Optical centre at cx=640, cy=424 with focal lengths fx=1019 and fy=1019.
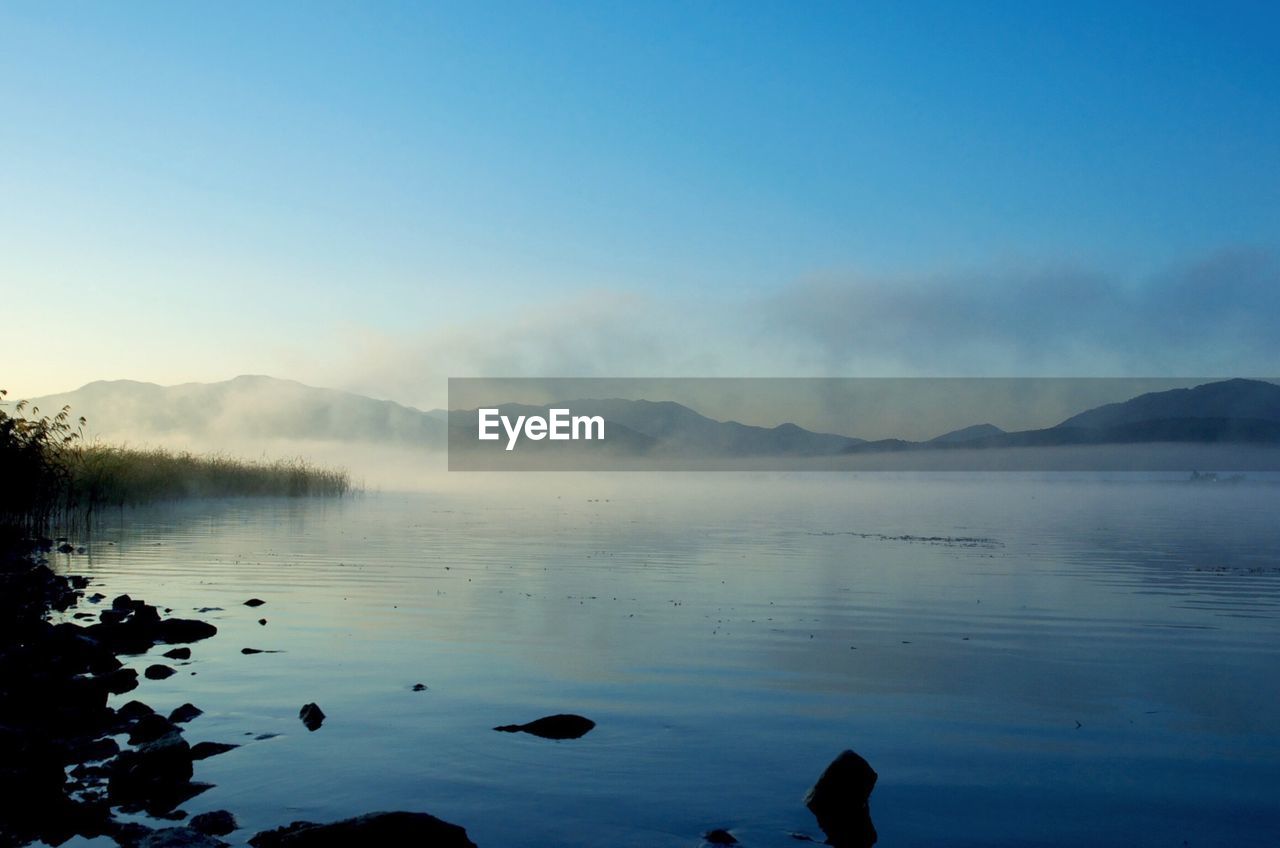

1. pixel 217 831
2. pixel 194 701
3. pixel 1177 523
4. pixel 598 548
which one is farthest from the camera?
pixel 1177 523

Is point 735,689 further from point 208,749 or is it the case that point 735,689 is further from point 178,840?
point 178,840

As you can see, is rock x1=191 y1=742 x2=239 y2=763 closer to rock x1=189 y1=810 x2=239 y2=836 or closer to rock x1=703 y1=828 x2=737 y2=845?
rock x1=189 y1=810 x2=239 y2=836

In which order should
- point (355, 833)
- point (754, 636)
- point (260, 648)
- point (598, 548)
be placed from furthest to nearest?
1. point (598, 548)
2. point (754, 636)
3. point (260, 648)
4. point (355, 833)

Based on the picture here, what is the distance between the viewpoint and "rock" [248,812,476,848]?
8.55 meters

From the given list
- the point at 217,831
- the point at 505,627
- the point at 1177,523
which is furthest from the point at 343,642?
the point at 1177,523

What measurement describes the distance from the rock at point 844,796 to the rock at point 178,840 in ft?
18.4

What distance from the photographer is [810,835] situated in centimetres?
966

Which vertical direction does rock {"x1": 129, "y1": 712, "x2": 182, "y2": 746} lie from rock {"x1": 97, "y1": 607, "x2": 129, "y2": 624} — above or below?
below

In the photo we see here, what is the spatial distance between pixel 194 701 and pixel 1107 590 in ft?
78.9

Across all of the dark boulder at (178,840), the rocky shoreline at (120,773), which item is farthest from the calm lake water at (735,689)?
the dark boulder at (178,840)

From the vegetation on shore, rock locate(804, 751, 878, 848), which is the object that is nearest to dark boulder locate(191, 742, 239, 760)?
rock locate(804, 751, 878, 848)

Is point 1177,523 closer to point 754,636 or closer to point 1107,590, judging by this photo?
point 1107,590

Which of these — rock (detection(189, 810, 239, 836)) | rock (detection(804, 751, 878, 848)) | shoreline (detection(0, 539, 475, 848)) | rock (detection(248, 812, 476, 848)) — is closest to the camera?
rock (detection(248, 812, 476, 848))

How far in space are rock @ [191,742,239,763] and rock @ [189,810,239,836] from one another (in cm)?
202
